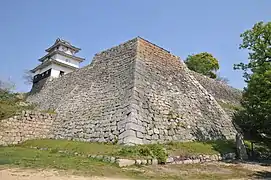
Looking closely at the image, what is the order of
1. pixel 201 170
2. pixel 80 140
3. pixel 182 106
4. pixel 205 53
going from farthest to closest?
pixel 205 53
pixel 182 106
pixel 80 140
pixel 201 170

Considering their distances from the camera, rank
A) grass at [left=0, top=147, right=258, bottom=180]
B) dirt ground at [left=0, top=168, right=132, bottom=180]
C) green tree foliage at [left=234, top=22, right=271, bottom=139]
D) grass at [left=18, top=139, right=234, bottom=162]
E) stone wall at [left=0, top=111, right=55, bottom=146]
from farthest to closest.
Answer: stone wall at [left=0, top=111, right=55, bottom=146] → green tree foliage at [left=234, top=22, right=271, bottom=139] → grass at [left=18, top=139, right=234, bottom=162] → grass at [left=0, top=147, right=258, bottom=180] → dirt ground at [left=0, top=168, right=132, bottom=180]

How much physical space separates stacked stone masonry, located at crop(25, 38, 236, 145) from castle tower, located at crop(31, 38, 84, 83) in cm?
1709

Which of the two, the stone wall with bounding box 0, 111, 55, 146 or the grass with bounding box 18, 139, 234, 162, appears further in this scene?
the stone wall with bounding box 0, 111, 55, 146

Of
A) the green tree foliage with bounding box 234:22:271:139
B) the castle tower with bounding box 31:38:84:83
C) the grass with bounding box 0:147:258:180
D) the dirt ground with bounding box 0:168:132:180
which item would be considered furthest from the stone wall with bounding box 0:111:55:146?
the castle tower with bounding box 31:38:84:83

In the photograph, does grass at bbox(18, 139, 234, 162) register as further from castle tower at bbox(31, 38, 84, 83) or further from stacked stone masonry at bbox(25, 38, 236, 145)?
castle tower at bbox(31, 38, 84, 83)

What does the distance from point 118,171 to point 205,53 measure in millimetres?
30319

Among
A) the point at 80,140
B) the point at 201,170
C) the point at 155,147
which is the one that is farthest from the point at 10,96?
the point at 201,170

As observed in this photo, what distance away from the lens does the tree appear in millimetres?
31500

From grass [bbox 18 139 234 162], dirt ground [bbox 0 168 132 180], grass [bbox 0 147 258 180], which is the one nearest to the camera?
dirt ground [bbox 0 168 132 180]

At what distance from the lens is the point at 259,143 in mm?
13609

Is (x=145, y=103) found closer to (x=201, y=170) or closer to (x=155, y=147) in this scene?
(x=155, y=147)

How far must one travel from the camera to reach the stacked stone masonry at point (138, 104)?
9.86 metres

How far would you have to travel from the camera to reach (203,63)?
32.0 metres

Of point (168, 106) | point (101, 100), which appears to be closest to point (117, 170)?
point (168, 106)
